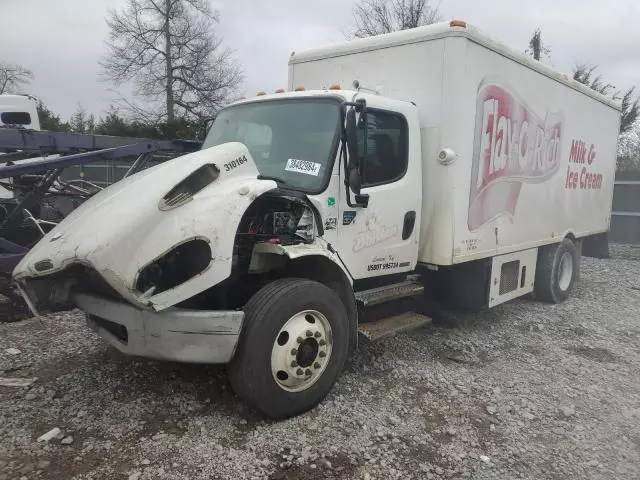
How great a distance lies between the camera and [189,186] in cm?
352

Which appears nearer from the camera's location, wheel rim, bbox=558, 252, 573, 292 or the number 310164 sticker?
the number 310164 sticker

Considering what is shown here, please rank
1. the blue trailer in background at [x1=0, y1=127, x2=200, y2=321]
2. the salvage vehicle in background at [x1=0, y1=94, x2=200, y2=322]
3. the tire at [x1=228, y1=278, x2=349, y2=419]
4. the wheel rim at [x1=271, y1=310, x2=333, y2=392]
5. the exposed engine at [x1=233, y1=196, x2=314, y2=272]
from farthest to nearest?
the blue trailer in background at [x1=0, y1=127, x2=200, y2=321] → the salvage vehicle in background at [x1=0, y1=94, x2=200, y2=322] → the exposed engine at [x1=233, y1=196, x2=314, y2=272] → the wheel rim at [x1=271, y1=310, x2=333, y2=392] → the tire at [x1=228, y1=278, x2=349, y2=419]

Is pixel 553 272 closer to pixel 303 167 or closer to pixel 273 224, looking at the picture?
pixel 303 167

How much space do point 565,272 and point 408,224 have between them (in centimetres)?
427

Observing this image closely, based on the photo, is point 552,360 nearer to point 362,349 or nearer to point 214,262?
A: point 362,349

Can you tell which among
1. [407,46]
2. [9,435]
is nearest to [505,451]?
[9,435]

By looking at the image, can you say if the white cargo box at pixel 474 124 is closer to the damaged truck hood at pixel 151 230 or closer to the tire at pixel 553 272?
the tire at pixel 553 272

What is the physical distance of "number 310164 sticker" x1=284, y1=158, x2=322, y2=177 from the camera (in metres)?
4.15

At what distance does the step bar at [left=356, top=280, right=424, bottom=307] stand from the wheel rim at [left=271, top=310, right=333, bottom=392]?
668 mm

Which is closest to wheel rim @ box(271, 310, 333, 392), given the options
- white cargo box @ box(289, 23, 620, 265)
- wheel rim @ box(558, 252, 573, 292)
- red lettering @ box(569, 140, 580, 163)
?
white cargo box @ box(289, 23, 620, 265)

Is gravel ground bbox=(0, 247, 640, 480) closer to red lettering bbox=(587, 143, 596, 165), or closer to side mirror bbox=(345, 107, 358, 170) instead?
side mirror bbox=(345, 107, 358, 170)

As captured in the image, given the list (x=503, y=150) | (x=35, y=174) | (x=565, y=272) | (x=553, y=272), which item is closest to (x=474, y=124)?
(x=503, y=150)

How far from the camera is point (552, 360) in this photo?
17.4ft

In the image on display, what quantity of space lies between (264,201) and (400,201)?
4.53 feet
